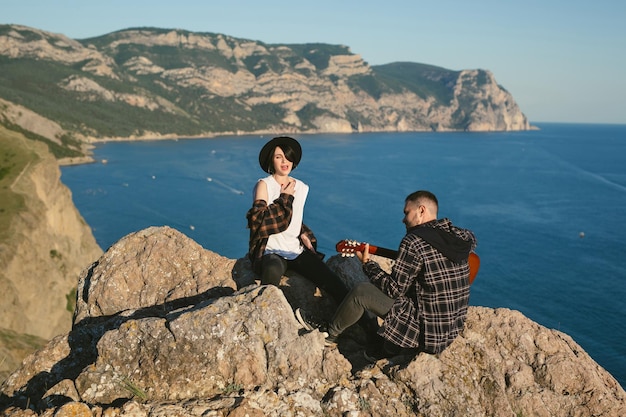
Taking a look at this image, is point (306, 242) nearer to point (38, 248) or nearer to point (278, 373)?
point (278, 373)

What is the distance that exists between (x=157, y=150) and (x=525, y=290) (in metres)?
150

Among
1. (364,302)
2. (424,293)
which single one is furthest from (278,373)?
(424,293)

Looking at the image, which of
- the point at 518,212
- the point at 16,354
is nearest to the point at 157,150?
the point at 518,212

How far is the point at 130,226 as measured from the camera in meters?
78.2

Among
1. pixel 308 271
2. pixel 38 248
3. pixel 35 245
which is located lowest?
pixel 38 248

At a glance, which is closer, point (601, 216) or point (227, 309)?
point (227, 309)

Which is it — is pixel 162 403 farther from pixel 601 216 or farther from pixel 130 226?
pixel 601 216

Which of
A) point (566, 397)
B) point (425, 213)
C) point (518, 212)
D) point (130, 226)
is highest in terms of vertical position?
point (425, 213)

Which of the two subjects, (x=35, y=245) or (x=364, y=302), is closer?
(x=364, y=302)

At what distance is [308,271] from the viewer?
24.9 feet

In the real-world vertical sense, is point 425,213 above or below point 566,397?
above

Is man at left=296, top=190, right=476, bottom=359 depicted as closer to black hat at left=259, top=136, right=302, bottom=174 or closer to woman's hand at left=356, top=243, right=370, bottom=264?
woman's hand at left=356, top=243, right=370, bottom=264

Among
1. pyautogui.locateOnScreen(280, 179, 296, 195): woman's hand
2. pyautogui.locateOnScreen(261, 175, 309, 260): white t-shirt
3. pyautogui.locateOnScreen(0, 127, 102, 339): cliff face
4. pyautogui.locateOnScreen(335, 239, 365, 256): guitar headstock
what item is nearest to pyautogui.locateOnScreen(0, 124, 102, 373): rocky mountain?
pyautogui.locateOnScreen(0, 127, 102, 339): cliff face

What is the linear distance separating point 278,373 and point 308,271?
213 centimetres
